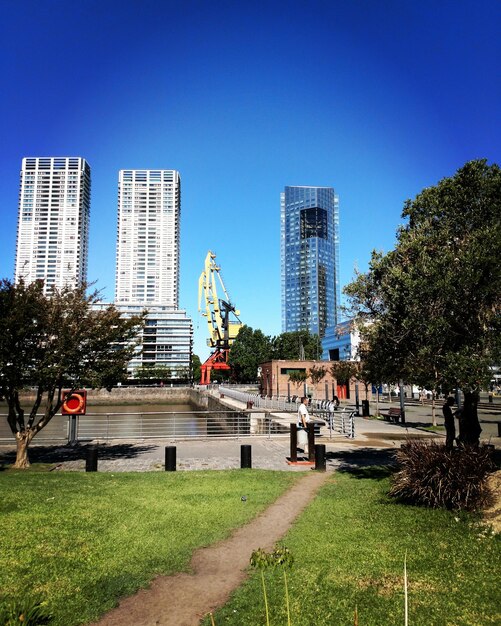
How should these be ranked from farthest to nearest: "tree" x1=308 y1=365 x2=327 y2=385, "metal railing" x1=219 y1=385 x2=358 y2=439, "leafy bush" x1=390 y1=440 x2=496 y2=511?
"tree" x1=308 y1=365 x2=327 y2=385 < "metal railing" x1=219 y1=385 x2=358 y2=439 < "leafy bush" x1=390 y1=440 x2=496 y2=511

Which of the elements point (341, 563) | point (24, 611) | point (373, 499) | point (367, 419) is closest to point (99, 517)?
point (24, 611)

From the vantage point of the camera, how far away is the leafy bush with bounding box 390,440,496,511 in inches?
312

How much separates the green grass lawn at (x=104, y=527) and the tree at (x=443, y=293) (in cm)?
436

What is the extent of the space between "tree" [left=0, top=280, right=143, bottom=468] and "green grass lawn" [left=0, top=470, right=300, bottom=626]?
235 cm

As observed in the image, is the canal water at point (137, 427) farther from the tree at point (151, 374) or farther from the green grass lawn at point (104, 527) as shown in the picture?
the tree at point (151, 374)

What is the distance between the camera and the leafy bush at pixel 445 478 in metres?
7.93

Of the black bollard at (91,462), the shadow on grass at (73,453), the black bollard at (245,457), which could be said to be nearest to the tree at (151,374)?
the shadow on grass at (73,453)

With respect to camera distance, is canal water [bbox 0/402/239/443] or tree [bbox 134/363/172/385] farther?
tree [bbox 134/363/172/385]

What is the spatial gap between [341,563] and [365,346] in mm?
6997

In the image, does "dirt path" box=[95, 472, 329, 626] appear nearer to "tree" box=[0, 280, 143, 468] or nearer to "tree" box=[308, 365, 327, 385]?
"tree" box=[0, 280, 143, 468]

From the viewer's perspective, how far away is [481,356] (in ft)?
30.1

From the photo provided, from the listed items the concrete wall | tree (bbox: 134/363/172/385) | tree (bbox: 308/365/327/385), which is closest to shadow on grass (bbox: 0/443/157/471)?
tree (bbox: 308/365/327/385)

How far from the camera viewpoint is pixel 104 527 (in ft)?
25.0

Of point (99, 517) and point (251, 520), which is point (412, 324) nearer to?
point (251, 520)
